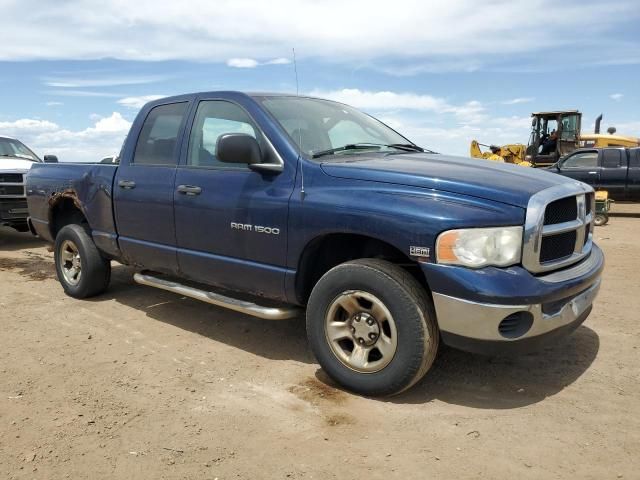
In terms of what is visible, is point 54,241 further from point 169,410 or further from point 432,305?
point 432,305

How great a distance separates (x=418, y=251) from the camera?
10.1 feet

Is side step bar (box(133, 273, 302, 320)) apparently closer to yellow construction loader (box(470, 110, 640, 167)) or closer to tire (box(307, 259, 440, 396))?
tire (box(307, 259, 440, 396))

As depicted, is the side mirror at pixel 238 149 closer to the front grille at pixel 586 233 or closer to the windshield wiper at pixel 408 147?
the windshield wiper at pixel 408 147

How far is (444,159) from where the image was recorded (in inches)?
157

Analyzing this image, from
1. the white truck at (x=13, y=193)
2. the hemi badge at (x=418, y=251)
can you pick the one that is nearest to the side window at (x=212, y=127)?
the hemi badge at (x=418, y=251)

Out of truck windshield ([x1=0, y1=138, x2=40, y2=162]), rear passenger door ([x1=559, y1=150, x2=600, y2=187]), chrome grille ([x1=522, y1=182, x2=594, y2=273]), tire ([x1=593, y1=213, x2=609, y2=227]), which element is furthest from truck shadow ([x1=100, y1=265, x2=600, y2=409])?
rear passenger door ([x1=559, y1=150, x2=600, y2=187])

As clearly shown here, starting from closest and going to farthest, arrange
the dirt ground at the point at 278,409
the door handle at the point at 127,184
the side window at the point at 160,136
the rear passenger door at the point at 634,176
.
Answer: the dirt ground at the point at 278,409
the side window at the point at 160,136
the door handle at the point at 127,184
the rear passenger door at the point at 634,176

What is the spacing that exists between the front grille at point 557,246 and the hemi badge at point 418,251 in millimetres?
667

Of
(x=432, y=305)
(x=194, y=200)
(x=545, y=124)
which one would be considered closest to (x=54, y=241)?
(x=194, y=200)

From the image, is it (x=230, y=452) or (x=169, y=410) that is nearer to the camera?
(x=230, y=452)

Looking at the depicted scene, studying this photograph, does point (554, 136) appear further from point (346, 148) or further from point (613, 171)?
point (346, 148)

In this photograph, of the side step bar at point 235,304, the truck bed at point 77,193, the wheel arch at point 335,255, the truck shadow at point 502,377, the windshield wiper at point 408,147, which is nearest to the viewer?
the truck shadow at point 502,377

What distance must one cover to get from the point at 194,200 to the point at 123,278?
297 cm

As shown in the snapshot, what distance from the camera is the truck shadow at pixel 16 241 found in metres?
9.39
